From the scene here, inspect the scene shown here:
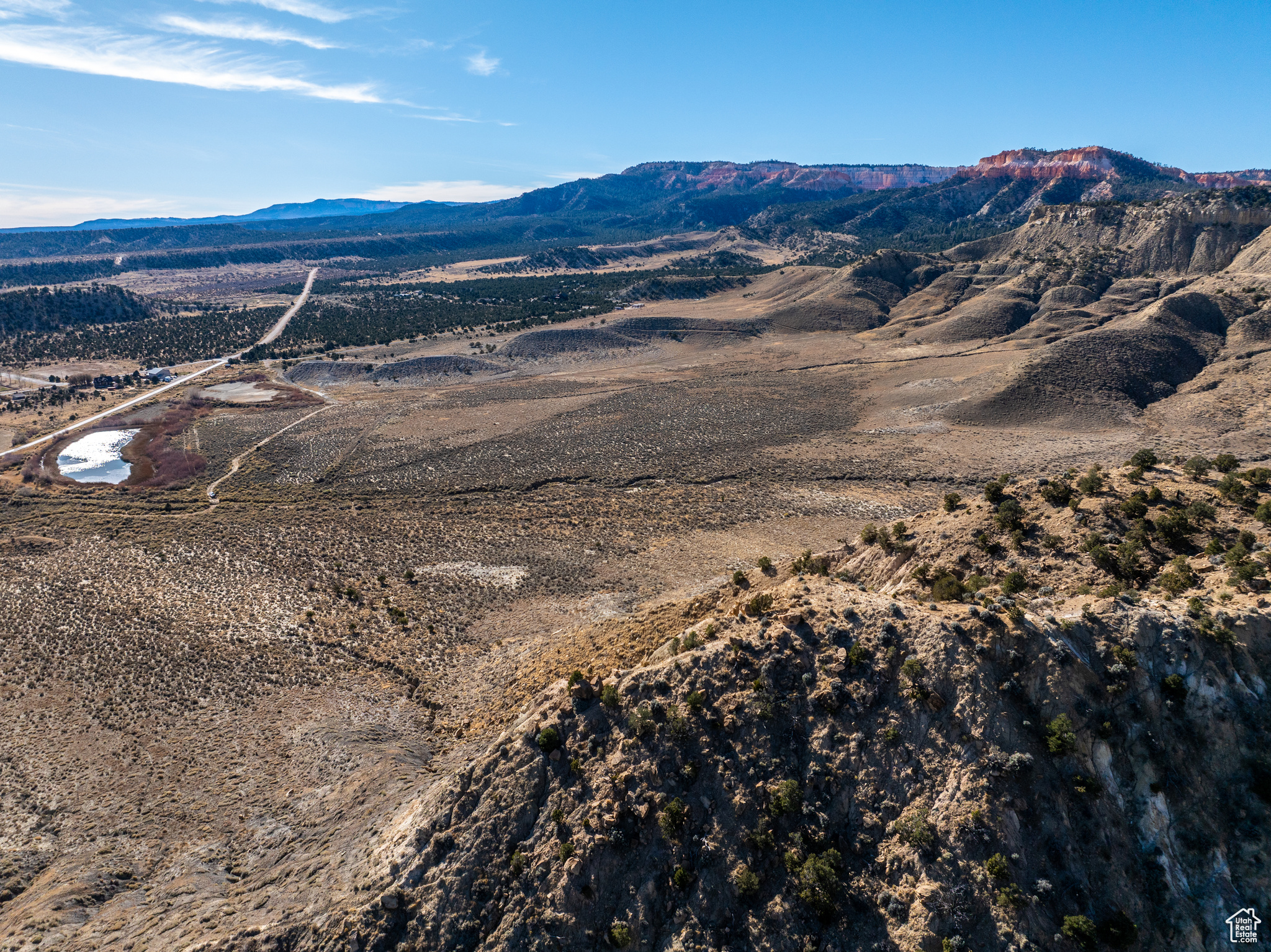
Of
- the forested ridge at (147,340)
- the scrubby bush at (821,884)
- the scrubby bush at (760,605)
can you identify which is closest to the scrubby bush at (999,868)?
the scrubby bush at (821,884)

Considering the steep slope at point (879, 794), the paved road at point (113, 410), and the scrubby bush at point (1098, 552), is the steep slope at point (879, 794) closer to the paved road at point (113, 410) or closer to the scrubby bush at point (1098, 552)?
the scrubby bush at point (1098, 552)

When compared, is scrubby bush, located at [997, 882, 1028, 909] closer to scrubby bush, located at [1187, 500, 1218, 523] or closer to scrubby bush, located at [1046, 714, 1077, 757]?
scrubby bush, located at [1046, 714, 1077, 757]

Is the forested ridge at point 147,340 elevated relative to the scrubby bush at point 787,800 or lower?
elevated

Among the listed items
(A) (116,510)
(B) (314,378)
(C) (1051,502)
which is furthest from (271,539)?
(B) (314,378)

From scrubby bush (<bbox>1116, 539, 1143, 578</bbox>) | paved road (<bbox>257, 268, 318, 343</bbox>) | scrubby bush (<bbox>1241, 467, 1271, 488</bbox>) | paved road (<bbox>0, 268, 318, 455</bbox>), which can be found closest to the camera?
scrubby bush (<bbox>1116, 539, 1143, 578</bbox>)

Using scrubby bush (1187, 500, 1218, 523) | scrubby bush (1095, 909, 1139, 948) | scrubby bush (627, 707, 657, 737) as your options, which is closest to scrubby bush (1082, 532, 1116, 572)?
scrubby bush (1187, 500, 1218, 523)

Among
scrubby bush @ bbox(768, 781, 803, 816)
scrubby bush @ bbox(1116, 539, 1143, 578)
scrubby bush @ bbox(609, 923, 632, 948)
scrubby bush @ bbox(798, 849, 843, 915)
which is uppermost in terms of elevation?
scrubby bush @ bbox(1116, 539, 1143, 578)
